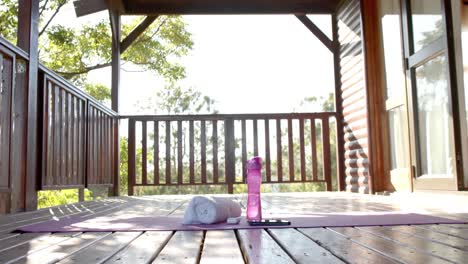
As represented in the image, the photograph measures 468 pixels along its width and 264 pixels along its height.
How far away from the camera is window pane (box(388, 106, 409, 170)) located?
420 centimetres

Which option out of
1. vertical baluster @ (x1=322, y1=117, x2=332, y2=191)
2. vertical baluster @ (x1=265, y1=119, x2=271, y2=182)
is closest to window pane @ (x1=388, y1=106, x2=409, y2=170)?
vertical baluster @ (x1=322, y1=117, x2=332, y2=191)

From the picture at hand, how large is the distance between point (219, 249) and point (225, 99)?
13.8 meters

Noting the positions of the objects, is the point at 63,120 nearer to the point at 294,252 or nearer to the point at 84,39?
the point at 294,252

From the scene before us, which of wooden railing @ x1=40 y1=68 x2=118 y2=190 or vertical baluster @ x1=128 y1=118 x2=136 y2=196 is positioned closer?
wooden railing @ x1=40 y1=68 x2=118 y2=190

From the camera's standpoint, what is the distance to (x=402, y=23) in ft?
13.6

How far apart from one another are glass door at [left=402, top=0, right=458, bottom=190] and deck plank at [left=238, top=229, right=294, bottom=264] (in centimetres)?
220

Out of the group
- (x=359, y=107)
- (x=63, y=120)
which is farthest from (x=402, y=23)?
(x=63, y=120)

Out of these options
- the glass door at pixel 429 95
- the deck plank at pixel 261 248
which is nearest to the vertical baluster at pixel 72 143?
the deck plank at pixel 261 248

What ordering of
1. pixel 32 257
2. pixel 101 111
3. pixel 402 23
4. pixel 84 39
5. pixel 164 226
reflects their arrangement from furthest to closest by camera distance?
pixel 84 39, pixel 101 111, pixel 402 23, pixel 164 226, pixel 32 257

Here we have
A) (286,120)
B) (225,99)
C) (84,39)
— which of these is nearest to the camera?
(286,120)

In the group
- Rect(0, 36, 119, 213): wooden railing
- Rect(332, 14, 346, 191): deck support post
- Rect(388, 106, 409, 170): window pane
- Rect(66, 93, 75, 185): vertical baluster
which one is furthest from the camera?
Rect(332, 14, 346, 191): deck support post

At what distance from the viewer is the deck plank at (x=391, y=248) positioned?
1.13 metres

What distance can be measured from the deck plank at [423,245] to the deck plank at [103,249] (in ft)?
2.61

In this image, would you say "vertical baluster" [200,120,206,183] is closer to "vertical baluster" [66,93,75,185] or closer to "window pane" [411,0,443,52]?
"vertical baluster" [66,93,75,185]
